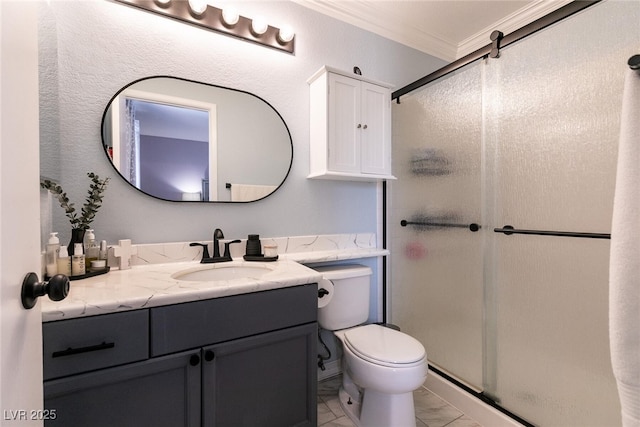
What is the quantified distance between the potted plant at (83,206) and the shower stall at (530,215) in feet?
5.93

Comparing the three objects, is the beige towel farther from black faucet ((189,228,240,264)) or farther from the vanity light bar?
the vanity light bar

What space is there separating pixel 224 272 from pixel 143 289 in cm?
46

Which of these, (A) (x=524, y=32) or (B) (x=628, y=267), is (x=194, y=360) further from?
(A) (x=524, y=32)

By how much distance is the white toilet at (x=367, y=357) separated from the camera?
1.21m

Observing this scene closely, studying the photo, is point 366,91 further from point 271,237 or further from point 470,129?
point 271,237

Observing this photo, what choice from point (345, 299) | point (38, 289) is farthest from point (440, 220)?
point (38, 289)

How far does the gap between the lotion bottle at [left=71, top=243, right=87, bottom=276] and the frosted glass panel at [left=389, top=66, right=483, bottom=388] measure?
69.3 inches

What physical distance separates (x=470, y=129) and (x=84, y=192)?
6.51ft

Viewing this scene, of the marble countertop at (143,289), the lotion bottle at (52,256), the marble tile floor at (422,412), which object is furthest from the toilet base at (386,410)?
the lotion bottle at (52,256)

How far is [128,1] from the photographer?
1.33 metres

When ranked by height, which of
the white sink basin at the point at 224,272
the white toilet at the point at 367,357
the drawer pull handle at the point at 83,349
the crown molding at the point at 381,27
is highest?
the crown molding at the point at 381,27

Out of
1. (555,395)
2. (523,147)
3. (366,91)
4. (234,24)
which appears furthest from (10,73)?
(555,395)

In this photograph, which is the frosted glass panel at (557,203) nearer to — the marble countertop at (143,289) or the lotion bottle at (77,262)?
the marble countertop at (143,289)

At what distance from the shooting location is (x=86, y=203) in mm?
1249
